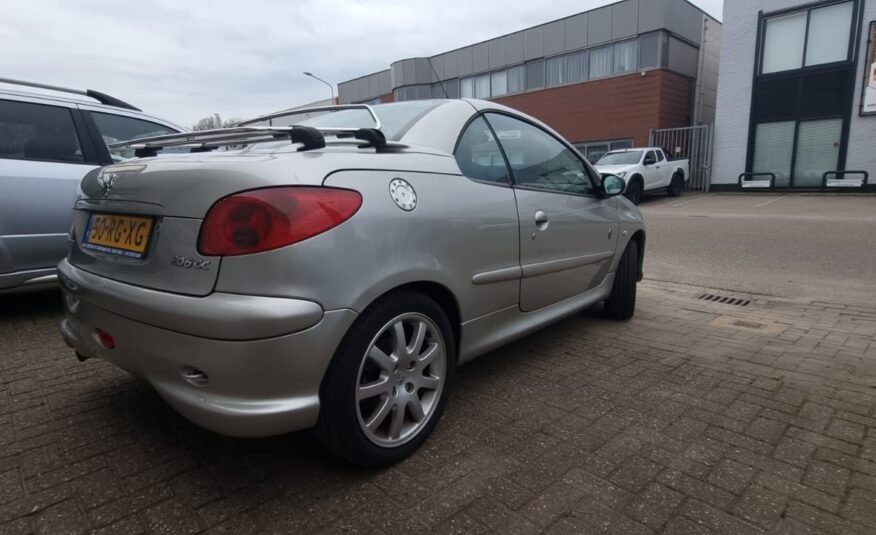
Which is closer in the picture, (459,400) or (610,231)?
(459,400)

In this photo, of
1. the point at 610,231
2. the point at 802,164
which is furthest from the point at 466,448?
the point at 802,164

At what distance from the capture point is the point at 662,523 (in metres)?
1.79

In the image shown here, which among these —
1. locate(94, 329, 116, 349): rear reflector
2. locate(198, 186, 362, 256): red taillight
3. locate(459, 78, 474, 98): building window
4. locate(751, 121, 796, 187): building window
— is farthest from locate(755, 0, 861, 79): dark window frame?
locate(94, 329, 116, 349): rear reflector

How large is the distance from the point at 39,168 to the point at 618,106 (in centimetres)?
2158

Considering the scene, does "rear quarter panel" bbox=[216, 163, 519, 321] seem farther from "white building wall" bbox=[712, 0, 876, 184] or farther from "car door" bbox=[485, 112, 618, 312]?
"white building wall" bbox=[712, 0, 876, 184]

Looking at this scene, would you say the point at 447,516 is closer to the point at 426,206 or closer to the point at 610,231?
the point at 426,206

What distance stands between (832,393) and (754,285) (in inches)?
125

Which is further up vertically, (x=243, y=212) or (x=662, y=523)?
(x=243, y=212)

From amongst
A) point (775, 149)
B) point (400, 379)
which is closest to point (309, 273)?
point (400, 379)

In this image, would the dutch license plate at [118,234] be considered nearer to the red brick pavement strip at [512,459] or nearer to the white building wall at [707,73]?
the red brick pavement strip at [512,459]

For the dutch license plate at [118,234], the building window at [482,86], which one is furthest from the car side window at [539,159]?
the building window at [482,86]

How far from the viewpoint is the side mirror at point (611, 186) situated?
141 inches

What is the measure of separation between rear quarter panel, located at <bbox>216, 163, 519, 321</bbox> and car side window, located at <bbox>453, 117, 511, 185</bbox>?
3.0 inches

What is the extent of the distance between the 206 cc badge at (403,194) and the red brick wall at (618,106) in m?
21.1
